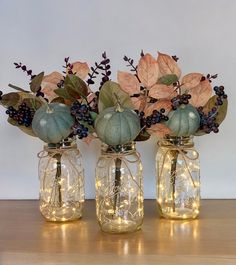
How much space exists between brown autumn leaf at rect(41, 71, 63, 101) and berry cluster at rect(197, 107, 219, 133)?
340 mm

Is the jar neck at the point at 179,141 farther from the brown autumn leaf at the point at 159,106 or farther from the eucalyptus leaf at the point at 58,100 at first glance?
the eucalyptus leaf at the point at 58,100

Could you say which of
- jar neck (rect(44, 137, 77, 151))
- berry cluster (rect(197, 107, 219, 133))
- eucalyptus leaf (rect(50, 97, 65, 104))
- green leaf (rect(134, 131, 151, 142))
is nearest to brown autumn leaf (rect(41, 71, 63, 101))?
eucalyptus leaf (rect(50, 97, 65, 104))

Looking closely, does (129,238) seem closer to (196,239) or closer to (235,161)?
(196,239)

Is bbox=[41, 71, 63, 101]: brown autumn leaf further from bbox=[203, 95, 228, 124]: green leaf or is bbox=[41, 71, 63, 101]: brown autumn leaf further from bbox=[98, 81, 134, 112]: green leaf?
bbox=[203, 95, 228, 124]: green leaf

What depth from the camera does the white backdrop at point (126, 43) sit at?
4.29 feet

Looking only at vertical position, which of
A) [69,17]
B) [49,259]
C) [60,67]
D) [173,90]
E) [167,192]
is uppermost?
[69,17]

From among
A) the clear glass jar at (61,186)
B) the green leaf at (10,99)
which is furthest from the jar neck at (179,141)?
the green leaf at (10,99)

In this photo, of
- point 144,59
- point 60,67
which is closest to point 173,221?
point 144,59

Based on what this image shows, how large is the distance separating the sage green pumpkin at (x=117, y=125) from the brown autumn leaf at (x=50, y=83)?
A: 186 millimetres

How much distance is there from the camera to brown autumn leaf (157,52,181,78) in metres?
1.13

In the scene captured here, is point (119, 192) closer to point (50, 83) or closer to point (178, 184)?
point (178, 184)

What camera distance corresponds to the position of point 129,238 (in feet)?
3.51

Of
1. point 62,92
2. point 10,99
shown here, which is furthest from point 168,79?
point 10,99

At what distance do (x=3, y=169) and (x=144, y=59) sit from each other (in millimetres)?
562
